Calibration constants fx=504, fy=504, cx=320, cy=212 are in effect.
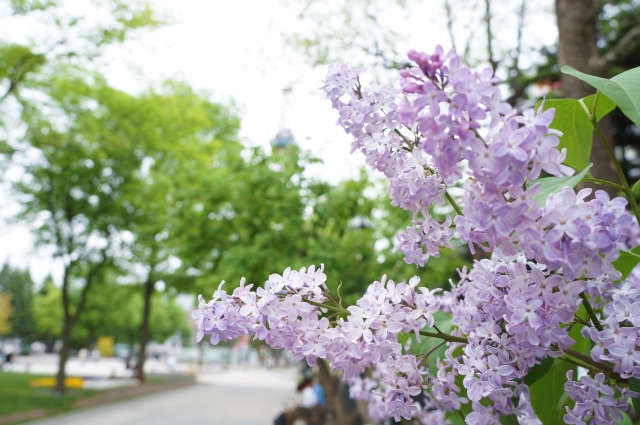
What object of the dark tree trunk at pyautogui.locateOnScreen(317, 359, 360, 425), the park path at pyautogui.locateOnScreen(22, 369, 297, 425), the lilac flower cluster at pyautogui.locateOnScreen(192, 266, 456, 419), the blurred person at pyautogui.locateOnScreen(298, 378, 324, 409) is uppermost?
the lilac flower cluster at pyautogui.locateOnScreen(192, 266, 456, 419)

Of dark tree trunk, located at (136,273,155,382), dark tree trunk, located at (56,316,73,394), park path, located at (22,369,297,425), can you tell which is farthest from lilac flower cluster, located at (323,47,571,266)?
dark tree trunk, located at (136,273,155,382)

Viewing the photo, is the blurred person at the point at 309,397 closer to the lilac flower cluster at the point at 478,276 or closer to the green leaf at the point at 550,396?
the green leaf at the point at 550,396

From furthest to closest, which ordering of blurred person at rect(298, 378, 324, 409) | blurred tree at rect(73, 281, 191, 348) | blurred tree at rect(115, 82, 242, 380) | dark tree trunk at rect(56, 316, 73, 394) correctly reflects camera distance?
blurred tree at rect(73, 281, 191, 348) → dark tree trunk at rect(56, 316, 73, 394) → blurred person at rect(298, 378, 324, 409) → blurred tree at rect(115, 82, 242, 380)

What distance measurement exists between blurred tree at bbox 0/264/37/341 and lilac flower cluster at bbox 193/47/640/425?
7157 centimetres

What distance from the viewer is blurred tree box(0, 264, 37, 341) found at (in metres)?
61.7

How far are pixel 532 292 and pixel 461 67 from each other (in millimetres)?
437

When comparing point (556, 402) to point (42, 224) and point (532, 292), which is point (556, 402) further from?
point (42, 224)

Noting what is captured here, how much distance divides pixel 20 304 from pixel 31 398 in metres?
54.8

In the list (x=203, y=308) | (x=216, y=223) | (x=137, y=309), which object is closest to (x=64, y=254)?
→ (x=216, y=223)

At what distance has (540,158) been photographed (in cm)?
89

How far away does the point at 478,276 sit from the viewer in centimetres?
107

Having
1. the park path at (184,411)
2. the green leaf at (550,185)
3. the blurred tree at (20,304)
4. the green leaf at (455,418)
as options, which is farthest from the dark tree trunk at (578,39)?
the blurred tree at (20,304)

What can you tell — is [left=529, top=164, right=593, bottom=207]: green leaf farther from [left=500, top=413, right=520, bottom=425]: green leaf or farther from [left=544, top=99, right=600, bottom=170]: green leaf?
[left=500, top=413, right=520, bottom=425]: green leaf

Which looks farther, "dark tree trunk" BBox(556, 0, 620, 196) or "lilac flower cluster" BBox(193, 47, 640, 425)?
"dark tree trunk" BBox(556, 0, 620, 196)
